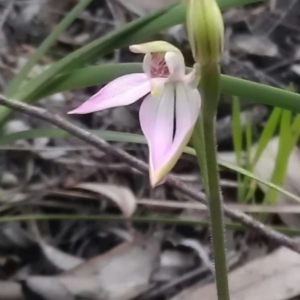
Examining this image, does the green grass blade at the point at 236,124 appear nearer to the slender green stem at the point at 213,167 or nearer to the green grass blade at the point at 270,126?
the green grass blade at the point at 270,126

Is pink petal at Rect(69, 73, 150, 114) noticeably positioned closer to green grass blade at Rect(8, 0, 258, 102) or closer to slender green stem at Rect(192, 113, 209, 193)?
slender green stem at Rect(192, 113, 209, 193)

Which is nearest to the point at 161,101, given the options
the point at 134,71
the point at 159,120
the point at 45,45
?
the point at 159,120

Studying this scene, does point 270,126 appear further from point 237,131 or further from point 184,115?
point 184,115

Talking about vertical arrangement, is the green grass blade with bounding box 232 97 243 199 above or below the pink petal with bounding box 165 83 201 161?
above

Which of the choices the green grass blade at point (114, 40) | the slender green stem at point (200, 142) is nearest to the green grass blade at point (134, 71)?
the green grass blade at point (114, 40)

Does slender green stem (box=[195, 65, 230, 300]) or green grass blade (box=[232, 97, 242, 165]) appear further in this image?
green grass blade (box=[232, 97, 242, 165])

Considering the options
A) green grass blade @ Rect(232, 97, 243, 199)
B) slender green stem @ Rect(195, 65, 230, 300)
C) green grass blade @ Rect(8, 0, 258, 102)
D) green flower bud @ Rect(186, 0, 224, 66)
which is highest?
green grass blade @ Rect(8, 0, 258, 102)

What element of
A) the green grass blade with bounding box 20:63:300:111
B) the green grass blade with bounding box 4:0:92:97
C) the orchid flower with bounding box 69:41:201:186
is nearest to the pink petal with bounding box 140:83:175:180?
the orchid flower with bounding box 69:41:201:186

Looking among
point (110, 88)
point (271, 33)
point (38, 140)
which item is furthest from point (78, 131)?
point (271, 33)

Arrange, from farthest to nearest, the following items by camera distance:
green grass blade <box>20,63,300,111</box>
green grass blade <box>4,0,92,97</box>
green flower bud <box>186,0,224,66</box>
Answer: green grass blade <box>4,0,92,97</box>
green grass blade <box>20,63,300,111</box>
green flower bud <box>186,0,224,66</box>

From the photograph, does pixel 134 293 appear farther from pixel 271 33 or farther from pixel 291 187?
pixel 271 33
